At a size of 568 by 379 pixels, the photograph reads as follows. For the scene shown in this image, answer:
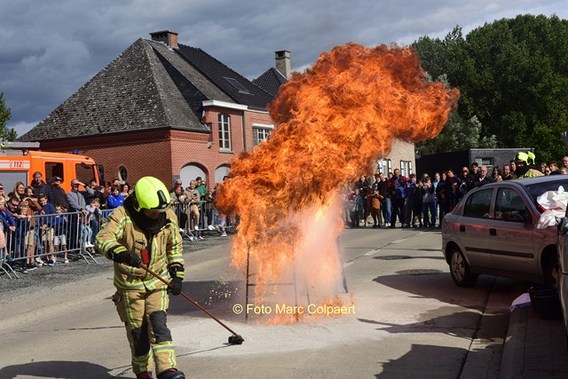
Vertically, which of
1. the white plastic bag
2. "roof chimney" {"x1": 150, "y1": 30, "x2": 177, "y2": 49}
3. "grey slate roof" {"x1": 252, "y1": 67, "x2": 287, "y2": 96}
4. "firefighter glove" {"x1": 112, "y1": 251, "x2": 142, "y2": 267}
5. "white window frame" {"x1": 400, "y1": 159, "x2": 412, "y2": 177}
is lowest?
"firefighter glove" {"x1": 112, "y1": 251, "x2": 142, "y2": 267}

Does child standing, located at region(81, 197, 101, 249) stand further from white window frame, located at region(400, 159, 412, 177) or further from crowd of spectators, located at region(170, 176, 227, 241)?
white window frame, located at region(400, 159, 412, 177)

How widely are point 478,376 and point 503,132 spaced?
64.0 metres

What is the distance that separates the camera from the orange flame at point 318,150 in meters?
8.43

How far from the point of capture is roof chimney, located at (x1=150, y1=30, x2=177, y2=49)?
4188cm

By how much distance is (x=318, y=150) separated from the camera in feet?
27.6

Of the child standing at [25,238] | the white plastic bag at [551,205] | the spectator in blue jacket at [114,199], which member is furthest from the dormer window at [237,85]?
the white plastic bag at [551,205]

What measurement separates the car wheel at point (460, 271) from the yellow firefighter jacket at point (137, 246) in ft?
18.6

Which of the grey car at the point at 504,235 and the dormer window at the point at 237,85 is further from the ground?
the dormer window at the point at 237,85

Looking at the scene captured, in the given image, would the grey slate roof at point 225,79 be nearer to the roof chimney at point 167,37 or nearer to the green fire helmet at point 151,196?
the roof chimney at point 167,37

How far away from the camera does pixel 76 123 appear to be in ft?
121

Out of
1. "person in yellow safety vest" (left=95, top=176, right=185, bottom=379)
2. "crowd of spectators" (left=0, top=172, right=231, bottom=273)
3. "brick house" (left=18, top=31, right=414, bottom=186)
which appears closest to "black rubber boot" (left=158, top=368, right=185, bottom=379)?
"person in yellow safety vest" (left=95, top=176, right=185, bottom=379)

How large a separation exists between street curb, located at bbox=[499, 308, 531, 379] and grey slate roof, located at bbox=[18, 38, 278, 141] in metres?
27.9

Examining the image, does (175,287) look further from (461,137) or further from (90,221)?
(461,137)

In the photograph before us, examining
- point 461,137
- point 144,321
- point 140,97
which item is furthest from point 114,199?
point 461,137
